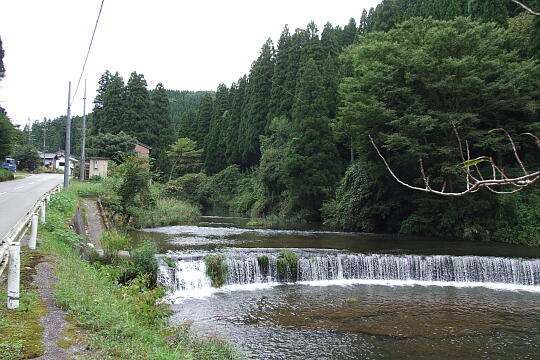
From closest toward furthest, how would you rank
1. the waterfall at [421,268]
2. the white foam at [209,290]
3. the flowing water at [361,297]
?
the flowing water at [361,297], the white foam at [209,290], the waterfall at [421,268]

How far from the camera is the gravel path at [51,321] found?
464 cm

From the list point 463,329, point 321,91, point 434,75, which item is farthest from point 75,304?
point 321,91

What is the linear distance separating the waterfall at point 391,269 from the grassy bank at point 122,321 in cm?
634

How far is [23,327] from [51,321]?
0.44 m

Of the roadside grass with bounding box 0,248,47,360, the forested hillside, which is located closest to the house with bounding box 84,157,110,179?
the forested hillside

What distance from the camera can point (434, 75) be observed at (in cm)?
2202

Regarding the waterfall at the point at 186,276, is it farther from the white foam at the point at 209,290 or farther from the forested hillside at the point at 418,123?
the forested hillside at the point at 418,123

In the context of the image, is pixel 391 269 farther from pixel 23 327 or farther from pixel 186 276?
pixel 23 327

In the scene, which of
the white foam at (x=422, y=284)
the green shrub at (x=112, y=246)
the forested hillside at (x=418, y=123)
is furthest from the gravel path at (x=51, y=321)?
the forested hillside at (x=418, y=123)

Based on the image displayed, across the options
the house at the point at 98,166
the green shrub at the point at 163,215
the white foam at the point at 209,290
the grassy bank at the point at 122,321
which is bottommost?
the white foam at the point at 209,290

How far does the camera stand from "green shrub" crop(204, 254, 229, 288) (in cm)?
1507

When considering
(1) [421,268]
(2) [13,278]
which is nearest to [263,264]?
(1) [421,268]

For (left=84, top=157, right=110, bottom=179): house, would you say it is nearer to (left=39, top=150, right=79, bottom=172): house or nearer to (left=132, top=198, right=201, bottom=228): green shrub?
(left=132, top=198, right=201, bottom=228): green shrub

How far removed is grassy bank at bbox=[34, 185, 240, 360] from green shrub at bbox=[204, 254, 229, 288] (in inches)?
200
